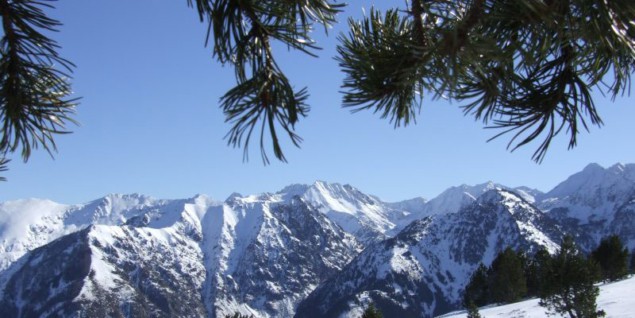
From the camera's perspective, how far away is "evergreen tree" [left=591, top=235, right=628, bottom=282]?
69.2 meters

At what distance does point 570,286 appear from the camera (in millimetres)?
40938

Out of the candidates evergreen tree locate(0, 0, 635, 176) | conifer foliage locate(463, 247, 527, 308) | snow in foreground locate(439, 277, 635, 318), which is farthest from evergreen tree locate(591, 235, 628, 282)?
evergreen tree locate(0, 0, 635, 176)

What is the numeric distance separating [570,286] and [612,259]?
36.1m

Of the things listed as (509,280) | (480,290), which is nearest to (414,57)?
(509,280)

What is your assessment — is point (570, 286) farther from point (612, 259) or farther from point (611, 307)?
point (612, 259)

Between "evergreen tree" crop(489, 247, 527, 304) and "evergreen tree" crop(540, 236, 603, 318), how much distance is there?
96.7ft

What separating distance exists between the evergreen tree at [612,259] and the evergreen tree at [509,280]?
9.77 metres

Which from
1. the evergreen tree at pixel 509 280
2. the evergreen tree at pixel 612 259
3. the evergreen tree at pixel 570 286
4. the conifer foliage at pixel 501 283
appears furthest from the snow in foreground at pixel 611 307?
the evergreen tree at pixel 612 259

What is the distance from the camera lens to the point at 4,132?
245 centimetres

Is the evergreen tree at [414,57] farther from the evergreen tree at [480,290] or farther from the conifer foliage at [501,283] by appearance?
the evergreen tree at [480,290]

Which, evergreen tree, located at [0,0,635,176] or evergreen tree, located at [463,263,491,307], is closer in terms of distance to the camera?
evergreen tree, located at [0,0,635,176]

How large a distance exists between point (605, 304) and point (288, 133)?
1810 inches

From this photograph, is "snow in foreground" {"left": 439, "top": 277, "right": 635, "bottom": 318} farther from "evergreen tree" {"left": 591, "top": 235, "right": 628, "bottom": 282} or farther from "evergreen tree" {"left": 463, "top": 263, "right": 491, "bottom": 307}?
"evergreen tree" {"left": 463, "top": 263, "right": 491, "bottom": 307}

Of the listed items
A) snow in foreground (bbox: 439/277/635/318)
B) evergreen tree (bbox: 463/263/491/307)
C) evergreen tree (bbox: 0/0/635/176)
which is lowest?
snow in foreground (bbox: 439/277/635/318)
